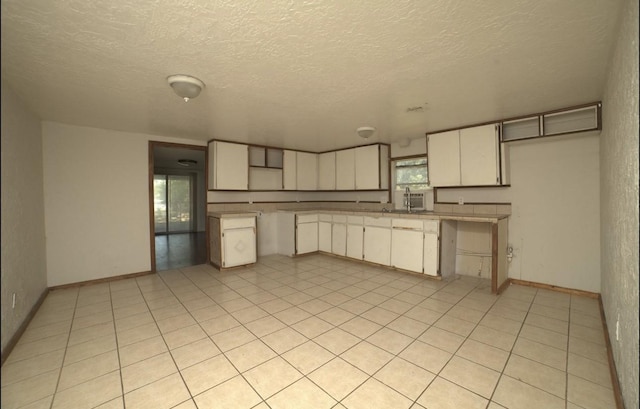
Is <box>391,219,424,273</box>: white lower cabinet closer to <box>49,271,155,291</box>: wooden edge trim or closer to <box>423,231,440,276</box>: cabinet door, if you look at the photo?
<box>423,231,440,276</box>: cabinet door

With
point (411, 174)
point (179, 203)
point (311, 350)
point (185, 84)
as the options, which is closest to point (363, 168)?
point (411, 174)

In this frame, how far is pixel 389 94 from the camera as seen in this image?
8.61ft

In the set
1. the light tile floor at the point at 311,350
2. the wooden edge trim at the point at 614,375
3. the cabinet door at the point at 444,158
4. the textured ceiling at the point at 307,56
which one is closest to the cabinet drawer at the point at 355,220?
the cabinet door at the point at 444,158

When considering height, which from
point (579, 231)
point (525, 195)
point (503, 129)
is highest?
point (503, 129)

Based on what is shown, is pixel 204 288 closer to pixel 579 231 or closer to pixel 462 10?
pixel 462 10

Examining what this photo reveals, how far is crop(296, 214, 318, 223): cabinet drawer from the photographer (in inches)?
201

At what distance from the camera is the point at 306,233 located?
522cm

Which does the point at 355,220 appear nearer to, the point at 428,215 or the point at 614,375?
the point at 428,215

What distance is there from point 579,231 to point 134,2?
4682mm

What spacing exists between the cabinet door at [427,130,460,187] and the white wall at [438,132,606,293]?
2.10 ft

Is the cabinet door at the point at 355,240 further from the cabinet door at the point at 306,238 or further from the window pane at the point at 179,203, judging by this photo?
the window pane at the point at 179,203

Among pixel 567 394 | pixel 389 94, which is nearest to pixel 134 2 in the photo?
pixel 389 94

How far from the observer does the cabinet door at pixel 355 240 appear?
463 centimetres

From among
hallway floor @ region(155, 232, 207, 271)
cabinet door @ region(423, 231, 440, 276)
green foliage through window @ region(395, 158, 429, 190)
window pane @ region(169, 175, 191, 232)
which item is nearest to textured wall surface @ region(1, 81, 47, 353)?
hallway floor @ region(155, 232, 207, 271)
